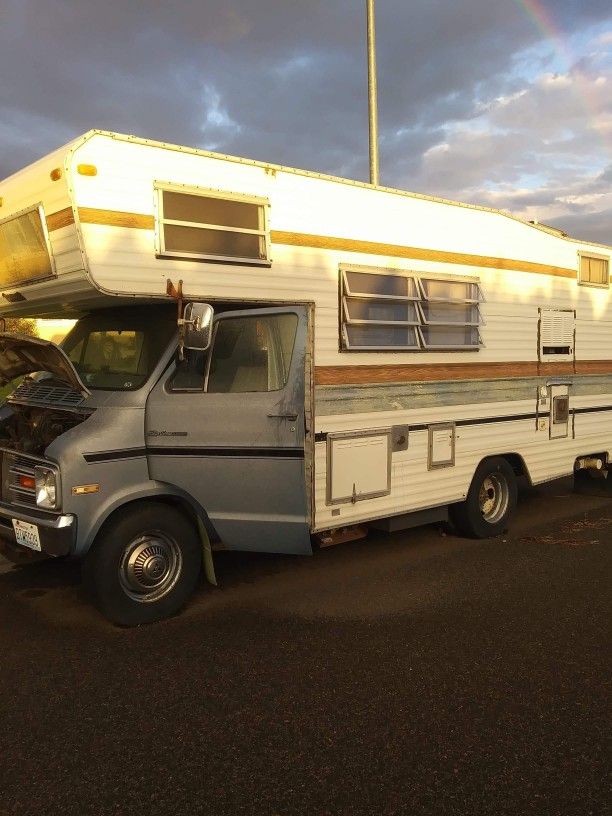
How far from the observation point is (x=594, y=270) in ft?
25.6

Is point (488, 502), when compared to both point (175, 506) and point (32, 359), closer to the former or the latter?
point (175, 506)

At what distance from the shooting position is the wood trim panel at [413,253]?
5117 mm

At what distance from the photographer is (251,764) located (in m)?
3.02

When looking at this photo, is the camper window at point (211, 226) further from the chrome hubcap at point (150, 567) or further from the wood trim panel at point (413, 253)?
the chrome hubcap at point (150, 567)

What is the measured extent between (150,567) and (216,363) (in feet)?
4.92

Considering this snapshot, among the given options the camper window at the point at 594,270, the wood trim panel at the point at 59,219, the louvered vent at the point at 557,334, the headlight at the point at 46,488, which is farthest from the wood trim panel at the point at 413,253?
Result: the headlight at the point at 46,488

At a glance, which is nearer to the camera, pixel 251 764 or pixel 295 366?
pixel 251 764

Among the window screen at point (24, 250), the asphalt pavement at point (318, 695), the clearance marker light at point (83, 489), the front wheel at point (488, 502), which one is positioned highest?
the window screen at point (24, 250)

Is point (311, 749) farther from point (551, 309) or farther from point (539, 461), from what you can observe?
point (551, 309)

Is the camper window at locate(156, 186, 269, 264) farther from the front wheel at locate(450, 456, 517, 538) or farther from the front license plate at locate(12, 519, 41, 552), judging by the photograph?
the front wheel at locate(450, 456, 517, 538)

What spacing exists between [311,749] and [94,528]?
6.47 feet

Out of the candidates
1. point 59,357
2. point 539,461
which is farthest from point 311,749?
point 539,461

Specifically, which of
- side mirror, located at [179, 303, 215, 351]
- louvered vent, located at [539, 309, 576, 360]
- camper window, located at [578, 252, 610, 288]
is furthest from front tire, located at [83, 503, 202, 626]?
camper window, located at [578, 252, 610, 288]

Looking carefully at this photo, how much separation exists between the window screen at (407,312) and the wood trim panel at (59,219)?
210 cm
